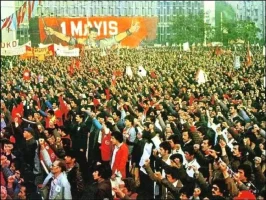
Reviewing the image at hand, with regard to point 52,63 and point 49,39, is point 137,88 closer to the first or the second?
point 52,63

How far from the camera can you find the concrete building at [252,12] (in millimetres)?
36097

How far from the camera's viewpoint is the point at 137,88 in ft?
64.0

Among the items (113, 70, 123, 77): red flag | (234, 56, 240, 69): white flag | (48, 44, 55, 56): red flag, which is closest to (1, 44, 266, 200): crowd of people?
(113, 70, 123, 77): red flag

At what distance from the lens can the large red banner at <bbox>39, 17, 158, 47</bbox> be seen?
30.7 meters

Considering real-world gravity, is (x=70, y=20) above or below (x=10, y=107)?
above

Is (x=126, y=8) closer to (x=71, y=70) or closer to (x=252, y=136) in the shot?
(x=71, y=70)

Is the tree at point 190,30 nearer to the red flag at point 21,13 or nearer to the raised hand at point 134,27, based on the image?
the raised hand at point 134,27

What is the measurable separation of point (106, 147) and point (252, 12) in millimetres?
30905

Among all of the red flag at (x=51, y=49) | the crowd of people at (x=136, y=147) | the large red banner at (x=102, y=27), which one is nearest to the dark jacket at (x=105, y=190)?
the crowd of people at (x=136, y=147)

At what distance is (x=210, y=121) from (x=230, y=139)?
5.74ft

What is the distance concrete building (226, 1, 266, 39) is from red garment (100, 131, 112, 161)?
25127mm

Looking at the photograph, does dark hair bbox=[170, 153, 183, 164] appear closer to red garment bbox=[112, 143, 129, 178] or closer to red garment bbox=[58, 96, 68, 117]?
red garment bbox=[112, 143, 129, 178]

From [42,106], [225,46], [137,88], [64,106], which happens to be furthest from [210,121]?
[225,46]

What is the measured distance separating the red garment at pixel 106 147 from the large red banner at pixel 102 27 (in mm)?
20469
